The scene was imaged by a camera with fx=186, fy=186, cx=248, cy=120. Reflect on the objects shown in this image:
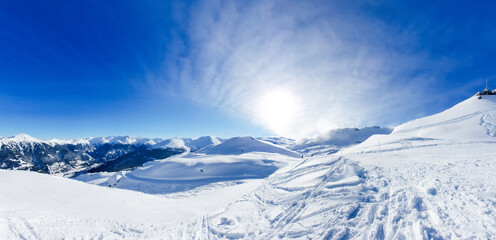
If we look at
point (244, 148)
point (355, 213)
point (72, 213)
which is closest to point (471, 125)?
point (355, 213)

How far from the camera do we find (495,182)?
7.43 meters

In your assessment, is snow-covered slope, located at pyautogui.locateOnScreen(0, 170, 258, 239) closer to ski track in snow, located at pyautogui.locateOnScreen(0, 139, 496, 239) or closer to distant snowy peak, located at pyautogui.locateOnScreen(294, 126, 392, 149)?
ski track in snow, located at pyautogui.locateOnScreen(0, 139, 496, 239)

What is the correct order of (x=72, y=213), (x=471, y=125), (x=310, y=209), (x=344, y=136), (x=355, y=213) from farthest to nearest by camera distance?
(x=344, y=136) < (x=471, y=125) < (x=72, y=213) < (x=310, y=209) < (x=355, y=213)

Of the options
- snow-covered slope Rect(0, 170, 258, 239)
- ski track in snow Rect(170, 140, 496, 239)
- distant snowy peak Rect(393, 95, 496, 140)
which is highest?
distant snowy peak Rect(393, 95, 496, 140)

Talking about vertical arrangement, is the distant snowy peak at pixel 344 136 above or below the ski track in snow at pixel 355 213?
above

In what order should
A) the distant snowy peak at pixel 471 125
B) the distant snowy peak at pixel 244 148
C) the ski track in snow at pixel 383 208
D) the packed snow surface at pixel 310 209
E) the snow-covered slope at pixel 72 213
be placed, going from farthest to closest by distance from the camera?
the distant snowy peak at pixel 244 148, the distant snowy peak at pixel 471 125, the snow-covered slope at pixel 72 213, the packed snow surface at pixel 310 209, the ski track in snow at pixel 383 208

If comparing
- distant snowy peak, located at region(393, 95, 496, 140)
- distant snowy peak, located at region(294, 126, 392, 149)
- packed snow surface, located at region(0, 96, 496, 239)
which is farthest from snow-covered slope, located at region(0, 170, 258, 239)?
distant snowy peak, located at region(294, 126, 392, 149)

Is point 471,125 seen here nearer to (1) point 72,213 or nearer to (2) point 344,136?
(1) point 72,213

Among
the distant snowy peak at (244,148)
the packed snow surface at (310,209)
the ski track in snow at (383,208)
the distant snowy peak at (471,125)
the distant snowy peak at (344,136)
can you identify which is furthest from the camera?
the distant snowy peak at (344,136)

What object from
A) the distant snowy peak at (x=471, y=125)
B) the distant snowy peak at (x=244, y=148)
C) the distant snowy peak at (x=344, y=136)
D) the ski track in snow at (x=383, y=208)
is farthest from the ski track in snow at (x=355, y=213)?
the distant snowy peak at (x=344, y=136)

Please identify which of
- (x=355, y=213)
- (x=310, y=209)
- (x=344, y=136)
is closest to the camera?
(x=355, y=213)

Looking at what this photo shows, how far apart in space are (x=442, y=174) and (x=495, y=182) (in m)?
1.79

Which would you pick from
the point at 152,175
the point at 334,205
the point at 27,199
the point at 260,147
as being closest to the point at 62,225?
the point at 27,199

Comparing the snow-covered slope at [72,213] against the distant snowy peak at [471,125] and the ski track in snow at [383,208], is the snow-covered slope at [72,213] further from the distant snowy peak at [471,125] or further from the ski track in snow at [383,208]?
the distant snowy peak at [471,125]
